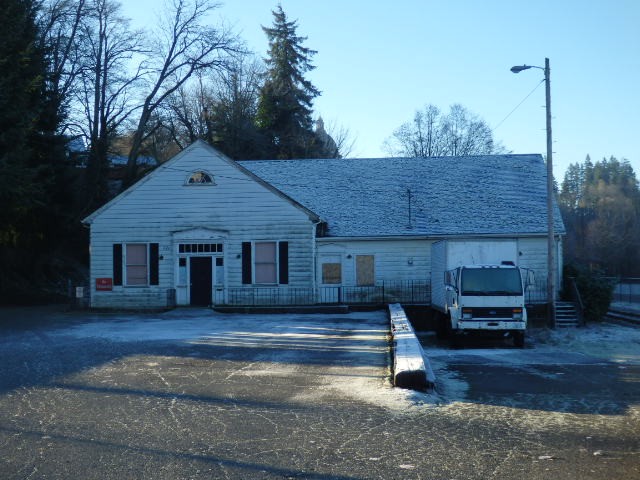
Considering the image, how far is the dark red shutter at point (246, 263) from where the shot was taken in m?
29.9

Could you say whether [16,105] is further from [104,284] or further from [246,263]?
[246,263]

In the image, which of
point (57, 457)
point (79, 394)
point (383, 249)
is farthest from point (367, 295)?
point (57, 457)

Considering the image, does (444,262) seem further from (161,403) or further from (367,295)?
(161,403)

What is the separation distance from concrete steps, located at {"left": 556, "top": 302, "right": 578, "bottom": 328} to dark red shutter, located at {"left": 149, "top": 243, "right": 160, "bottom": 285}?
1643 cm

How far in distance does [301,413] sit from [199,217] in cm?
2134

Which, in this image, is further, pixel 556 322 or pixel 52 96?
pixel 52 96

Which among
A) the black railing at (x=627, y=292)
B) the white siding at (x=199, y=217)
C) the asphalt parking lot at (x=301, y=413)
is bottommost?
the black railing at (x=627, y=292)

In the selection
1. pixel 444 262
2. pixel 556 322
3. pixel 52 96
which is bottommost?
pixel 556 322

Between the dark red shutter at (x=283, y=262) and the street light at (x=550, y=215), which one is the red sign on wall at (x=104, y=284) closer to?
the dark red shutter at (x=283, y=262)

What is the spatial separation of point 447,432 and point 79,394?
5.60 meters

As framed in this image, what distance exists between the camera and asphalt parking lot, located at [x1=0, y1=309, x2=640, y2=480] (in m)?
7.11

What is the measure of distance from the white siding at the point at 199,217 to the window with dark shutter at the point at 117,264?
0.22 m

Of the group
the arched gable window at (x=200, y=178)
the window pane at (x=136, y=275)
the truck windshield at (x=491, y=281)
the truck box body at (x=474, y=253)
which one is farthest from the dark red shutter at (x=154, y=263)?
the truck windshield at (x=491, y=281)

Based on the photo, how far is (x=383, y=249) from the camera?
31703 millimetres
